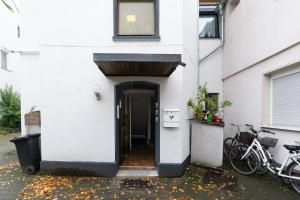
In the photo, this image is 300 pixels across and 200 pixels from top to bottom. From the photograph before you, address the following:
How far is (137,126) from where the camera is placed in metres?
10.2

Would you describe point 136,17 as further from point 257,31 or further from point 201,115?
point 257,31

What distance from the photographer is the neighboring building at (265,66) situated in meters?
5.43

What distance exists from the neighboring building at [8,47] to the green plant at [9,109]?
80cm

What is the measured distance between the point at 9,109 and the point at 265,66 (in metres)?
13.3

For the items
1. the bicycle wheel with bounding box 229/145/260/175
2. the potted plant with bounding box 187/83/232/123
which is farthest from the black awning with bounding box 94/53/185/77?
the bicycle wheel with bounding box 229/145/260/175

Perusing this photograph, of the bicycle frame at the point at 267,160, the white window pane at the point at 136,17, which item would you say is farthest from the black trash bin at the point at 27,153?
the bicycle frame at the point at 267,160

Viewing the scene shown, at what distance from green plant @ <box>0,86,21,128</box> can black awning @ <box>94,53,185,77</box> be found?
10309 millimetres

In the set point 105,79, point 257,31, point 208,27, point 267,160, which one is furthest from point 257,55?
point 105,79

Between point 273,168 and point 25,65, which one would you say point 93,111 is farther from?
point 273,168

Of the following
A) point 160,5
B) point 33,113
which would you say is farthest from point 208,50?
point 33,113

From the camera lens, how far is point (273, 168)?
17.4 feet

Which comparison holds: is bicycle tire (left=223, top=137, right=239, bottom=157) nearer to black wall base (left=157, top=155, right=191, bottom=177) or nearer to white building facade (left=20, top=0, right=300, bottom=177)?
white building facade (left=20, top=0, right=300, bottom=177)

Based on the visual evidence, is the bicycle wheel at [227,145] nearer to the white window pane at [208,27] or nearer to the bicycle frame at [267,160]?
the bicycle frame at [267,160]

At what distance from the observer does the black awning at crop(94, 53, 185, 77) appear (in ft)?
14.6
